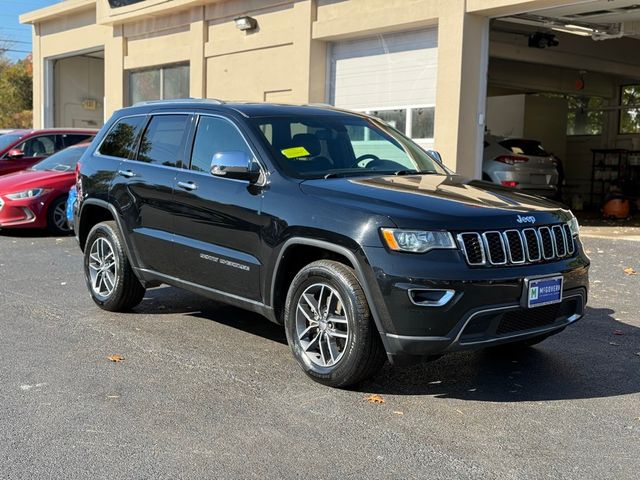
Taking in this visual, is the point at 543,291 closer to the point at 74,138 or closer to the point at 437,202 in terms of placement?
the point at 437,202

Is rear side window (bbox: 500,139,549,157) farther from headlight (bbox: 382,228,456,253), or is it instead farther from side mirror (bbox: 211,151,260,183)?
headlight (bbox: 382,228,456,253)

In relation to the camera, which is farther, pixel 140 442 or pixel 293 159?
pixel 293 159

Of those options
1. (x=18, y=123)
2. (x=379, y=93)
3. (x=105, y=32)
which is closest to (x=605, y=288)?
(x=379, y=93)

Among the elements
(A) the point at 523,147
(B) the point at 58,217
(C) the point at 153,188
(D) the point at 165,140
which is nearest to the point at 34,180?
(B) the point at 58,217

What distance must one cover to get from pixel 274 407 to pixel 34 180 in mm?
Result: 9000

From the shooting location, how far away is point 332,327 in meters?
4.82

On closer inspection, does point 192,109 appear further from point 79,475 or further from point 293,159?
point 79,475

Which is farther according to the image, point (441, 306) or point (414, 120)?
point (414, 120)

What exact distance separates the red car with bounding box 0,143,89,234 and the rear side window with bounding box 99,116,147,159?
214 inches

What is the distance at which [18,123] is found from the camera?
1763 inches

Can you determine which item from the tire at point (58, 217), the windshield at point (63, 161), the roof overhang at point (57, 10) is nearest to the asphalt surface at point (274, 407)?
the tire at point (58, 217)

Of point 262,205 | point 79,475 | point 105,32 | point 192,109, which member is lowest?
point 79,475

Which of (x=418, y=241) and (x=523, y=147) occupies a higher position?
(x=523, y=147)

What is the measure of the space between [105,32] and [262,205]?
20.3 m
